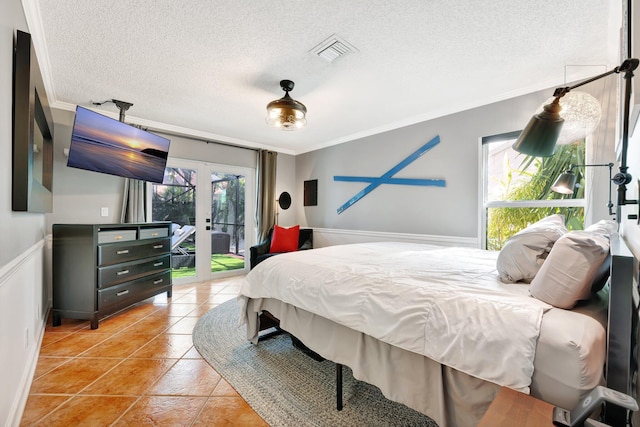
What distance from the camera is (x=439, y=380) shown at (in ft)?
3.70

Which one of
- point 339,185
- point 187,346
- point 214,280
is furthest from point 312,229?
point 187,346

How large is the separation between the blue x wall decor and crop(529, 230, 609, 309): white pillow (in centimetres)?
242

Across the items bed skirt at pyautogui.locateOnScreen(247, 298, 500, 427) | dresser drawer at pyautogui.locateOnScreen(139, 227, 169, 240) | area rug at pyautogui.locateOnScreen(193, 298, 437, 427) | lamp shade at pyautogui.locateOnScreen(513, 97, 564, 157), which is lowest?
area rug at pyautogui.locateOnScreen(193, 298, 437, 427)

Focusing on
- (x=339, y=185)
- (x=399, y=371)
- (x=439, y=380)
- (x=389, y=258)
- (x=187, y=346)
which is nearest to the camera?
(x=439, y=380)

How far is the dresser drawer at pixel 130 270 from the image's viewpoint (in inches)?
107

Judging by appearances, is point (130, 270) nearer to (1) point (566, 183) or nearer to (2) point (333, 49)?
(2) point (333, 49)

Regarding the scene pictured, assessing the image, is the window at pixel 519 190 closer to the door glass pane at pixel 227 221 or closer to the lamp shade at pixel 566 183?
the lamp shade at pixel 566 183

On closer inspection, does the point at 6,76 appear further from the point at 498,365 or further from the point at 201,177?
the point at 201,177

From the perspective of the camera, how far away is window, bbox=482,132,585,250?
258 centimetres

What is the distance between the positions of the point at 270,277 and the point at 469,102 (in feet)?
9.52

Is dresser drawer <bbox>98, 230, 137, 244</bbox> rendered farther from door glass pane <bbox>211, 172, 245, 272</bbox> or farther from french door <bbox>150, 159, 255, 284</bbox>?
door glass pane <bbox>211, 172, 245, 272</bbox>

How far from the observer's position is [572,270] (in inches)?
39.2

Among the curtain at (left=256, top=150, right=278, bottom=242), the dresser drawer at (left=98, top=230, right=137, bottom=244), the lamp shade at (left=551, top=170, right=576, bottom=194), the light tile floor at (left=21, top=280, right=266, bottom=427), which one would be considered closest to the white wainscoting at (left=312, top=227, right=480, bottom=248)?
the curtain at (left=256, top=150, right=278, bottom=242)

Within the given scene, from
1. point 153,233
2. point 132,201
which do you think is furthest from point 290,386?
point 132,201
